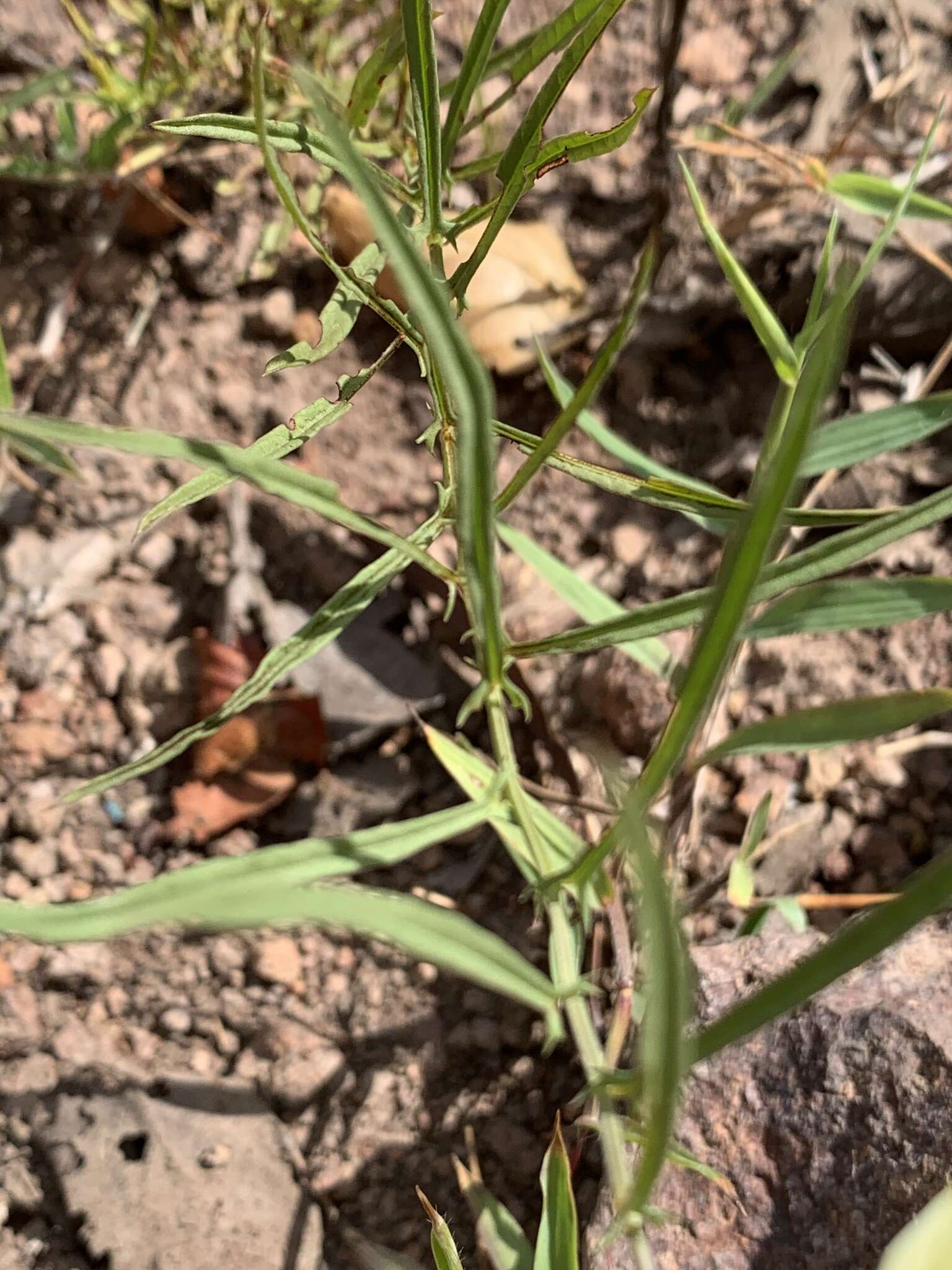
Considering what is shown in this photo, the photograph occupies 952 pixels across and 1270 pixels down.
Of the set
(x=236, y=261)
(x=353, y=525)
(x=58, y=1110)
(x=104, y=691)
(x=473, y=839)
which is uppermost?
(x=236, y=261)

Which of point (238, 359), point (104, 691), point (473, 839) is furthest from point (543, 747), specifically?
point (238, 359)

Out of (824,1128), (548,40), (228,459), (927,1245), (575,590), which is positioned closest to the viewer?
(927,1245)

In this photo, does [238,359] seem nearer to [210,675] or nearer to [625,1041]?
[210,675]

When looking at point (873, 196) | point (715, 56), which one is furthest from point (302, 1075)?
point (715, 56)

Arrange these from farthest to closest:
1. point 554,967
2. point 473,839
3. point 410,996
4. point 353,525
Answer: point 473,839 → point 410,996 → point 554,967 → point 353,525

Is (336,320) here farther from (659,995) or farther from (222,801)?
(222,801)

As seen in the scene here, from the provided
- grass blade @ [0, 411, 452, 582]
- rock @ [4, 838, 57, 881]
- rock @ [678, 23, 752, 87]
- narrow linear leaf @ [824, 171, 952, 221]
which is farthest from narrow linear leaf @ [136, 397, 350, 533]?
rock @ [678, 23, 752, 87]
